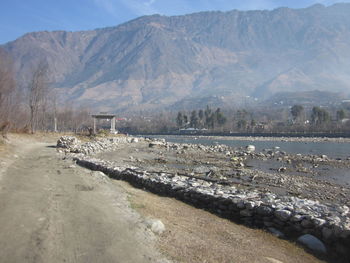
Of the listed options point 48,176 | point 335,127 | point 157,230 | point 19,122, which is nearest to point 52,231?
point 157,230

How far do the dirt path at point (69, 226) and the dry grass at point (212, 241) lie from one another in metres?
0.61

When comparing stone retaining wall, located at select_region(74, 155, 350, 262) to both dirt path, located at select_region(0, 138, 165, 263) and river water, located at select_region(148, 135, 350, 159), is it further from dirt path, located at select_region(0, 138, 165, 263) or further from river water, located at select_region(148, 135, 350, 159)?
river water, located at select_region(148, 135, 350, 159)

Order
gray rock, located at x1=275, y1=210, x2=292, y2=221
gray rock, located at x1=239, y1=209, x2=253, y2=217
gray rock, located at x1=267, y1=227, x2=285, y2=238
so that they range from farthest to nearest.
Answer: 1. gray rock, located at x1=239, y1=209, x2=253, y2=217
2. gray rock, located at x1=275, y1=210, x2=292, y2=221
3. gray rock, located at x1=267, y1=227, x2=285, y2=238

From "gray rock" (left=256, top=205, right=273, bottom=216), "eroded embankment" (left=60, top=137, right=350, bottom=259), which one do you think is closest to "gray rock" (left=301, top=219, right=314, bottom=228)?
"eroded embankment" (left=60, top=137, right=350, bottom=259)

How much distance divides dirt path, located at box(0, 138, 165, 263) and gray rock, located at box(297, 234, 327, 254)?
4145 mm

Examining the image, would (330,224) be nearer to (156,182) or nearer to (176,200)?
(176,200)

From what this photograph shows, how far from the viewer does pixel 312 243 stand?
8.66 meters

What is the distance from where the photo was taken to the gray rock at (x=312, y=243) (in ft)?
27.7

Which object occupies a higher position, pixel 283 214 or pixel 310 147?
pixel 283 214

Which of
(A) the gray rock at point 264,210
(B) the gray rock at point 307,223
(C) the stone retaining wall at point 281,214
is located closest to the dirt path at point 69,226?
(C) the stone retaining wall at point 281,214

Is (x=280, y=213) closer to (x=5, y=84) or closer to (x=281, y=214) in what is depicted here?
(x=281, y=214)

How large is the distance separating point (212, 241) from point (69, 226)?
3548 mm

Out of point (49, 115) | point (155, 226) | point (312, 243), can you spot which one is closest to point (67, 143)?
point (155, 226)

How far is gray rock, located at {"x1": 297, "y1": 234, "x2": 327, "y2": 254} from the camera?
27.7 feet
